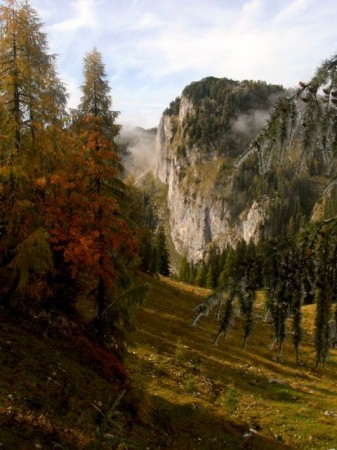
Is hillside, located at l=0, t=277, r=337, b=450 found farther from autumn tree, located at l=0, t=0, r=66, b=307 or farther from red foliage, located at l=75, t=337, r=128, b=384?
autumn tree, located at l=0, t=0, r=66, b=307

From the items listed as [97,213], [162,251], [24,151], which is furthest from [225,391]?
[162,251]

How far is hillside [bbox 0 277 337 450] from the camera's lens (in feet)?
33.2

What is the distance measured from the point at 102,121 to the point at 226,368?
20640 millimetres

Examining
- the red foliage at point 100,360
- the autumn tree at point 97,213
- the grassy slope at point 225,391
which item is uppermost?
the autumn tree at point 97,213

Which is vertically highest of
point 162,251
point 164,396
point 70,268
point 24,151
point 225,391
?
point 24,151

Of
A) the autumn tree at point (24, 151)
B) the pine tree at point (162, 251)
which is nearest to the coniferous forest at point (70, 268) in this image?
the autumn tree at point (24, 151)

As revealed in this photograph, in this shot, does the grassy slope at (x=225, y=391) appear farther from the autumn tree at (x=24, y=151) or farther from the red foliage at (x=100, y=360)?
the autumn tree at (x=24, y=151)

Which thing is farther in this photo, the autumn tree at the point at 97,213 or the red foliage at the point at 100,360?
the autumn tree at the point at 97,213

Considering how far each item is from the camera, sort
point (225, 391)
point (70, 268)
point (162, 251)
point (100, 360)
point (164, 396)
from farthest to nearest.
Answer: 1. point (162, 251)
2. point (225, 391)
3. point (164, 396)
4. point (70, 268)
5. point (100, 360)

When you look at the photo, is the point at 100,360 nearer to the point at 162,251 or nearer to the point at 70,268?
the point at 70,268

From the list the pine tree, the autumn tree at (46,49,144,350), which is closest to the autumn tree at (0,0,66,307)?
the autumn tree at (46,49,144,350)

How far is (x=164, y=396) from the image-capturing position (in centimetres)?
2078

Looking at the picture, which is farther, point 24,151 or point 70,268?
point 70,268

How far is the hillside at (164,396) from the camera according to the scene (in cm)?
1013
